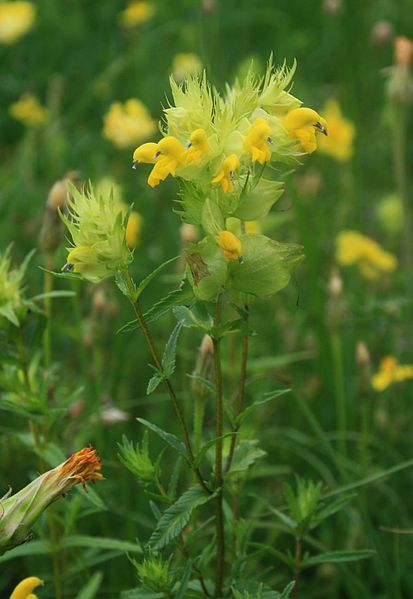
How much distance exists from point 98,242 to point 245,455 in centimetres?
33

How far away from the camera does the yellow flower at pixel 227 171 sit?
2.81 feet

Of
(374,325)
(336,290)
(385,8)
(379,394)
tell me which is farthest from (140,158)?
(385,8)

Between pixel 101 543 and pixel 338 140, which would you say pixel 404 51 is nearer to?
pixel 338 140

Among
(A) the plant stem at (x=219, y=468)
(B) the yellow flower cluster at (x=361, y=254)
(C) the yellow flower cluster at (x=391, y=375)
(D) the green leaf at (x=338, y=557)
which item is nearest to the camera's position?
(A) the plant stem at (x=219, y=468)

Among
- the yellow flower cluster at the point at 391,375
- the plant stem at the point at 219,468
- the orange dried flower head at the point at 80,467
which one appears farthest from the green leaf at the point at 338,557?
the yellow flower cluster at the point at 391,375

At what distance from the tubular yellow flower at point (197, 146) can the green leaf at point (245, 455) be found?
35 cm

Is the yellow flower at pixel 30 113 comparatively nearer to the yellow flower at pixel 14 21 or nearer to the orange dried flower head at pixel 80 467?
the yellow flower at pixel 14 21

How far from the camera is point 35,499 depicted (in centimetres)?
94

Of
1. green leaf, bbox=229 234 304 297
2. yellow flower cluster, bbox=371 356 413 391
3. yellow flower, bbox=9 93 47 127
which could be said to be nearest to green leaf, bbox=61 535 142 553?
green leaf, bbox=229 234 304 297

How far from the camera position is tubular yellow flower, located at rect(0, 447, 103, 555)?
93 centimetres

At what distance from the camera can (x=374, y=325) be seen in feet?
6.53

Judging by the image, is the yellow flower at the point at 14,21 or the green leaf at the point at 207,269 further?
the yellow flower at the point at 14,21

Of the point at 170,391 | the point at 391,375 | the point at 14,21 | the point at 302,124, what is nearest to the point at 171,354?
the point at 170,391

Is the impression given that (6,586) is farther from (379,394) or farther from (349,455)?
(379,394)
